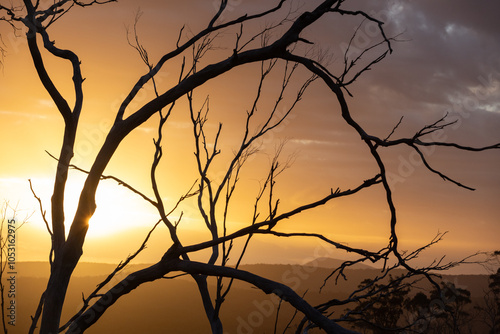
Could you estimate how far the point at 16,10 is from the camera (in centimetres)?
516

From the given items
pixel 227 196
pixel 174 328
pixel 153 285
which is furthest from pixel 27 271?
pixel 227 196

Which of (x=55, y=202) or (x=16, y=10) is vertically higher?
(x=16, y=10)

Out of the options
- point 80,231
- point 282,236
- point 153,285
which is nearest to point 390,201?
point 282,236

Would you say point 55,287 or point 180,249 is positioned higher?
point 180,249

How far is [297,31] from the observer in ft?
11.9

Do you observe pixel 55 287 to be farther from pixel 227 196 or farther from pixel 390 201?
pixel 227 196

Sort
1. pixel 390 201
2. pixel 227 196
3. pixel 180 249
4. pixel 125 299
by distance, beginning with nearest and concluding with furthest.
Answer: pixel 390 201
pixel 180 249
pixel 227 196
pixel 125 299

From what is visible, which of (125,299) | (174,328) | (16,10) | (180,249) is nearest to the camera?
(180,249)

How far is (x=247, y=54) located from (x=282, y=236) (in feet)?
4.55

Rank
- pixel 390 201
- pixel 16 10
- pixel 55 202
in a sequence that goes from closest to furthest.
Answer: pixel 390 201 < pixel 55 202 < pixel 16 10

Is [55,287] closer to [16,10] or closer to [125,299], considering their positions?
[16,10]

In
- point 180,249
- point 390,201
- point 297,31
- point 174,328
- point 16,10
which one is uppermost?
point 16,10

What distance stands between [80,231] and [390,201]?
2360mm

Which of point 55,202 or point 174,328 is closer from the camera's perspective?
point 55,202
